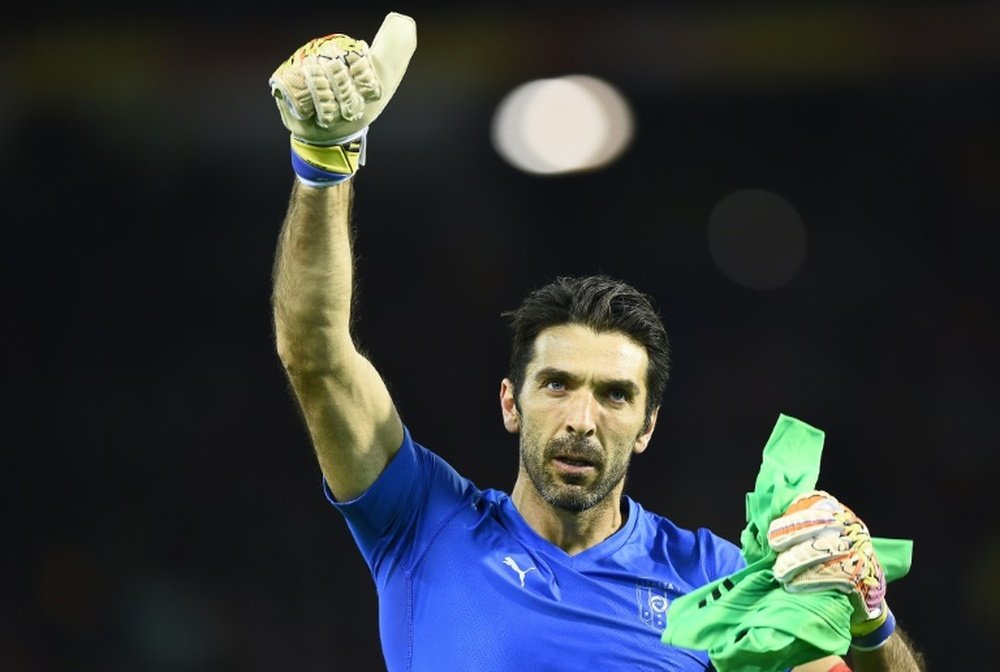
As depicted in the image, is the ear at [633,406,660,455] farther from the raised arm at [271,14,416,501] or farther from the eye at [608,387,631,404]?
the raised arm at [271,14,416,501]

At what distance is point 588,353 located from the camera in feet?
10.1

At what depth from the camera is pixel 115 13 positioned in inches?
293

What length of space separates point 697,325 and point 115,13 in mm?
3196

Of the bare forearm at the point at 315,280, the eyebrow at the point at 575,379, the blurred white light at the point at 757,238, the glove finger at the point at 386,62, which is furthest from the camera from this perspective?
the blurred white light at the point at 757,238

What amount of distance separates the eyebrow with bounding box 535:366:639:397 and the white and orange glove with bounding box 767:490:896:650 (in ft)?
1.73

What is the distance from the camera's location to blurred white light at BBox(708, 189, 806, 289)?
23.7ft

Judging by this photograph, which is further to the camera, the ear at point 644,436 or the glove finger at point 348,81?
the ear at point 644,436

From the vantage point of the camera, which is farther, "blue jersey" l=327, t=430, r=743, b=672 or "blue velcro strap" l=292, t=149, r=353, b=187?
"blue jersey" l=327, t=430, r=743, b=672

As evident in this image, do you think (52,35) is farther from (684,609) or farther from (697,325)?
(684,609)

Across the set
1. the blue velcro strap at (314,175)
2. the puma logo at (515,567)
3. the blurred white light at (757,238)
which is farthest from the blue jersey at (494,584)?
the blurred white light at (757,238)

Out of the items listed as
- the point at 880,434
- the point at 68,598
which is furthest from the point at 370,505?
the point at 880,434

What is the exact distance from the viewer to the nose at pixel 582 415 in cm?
295

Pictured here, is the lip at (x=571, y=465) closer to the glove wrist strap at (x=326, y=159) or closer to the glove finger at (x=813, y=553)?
the glove finger at (x=813, y=553)

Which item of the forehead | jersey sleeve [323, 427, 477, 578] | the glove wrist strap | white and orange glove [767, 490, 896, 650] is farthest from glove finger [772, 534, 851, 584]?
the glove wrist strap
